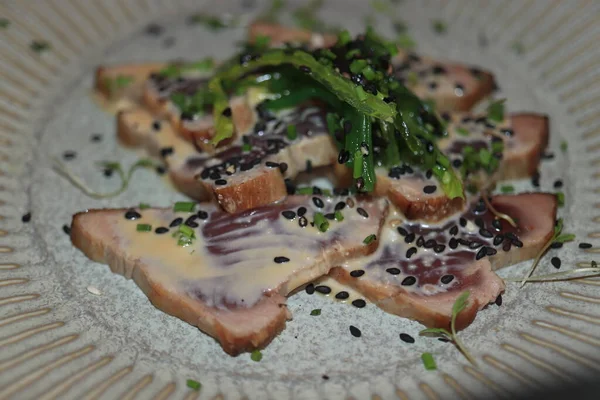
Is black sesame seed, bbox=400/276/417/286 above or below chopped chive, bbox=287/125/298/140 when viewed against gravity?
below

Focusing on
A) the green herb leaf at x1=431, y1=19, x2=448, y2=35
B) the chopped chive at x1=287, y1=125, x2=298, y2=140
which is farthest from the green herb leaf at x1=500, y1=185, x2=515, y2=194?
the green herb leaf at x1=431, y1=19, x2=448, y2=35

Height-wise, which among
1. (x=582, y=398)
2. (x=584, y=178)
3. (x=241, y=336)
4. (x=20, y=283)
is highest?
(x=584, y=178)

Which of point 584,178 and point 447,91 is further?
point 447,91

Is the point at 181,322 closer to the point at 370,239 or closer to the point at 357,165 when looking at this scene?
the point at 370,239

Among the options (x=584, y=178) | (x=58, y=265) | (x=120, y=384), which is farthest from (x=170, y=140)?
(x=584, y=178)

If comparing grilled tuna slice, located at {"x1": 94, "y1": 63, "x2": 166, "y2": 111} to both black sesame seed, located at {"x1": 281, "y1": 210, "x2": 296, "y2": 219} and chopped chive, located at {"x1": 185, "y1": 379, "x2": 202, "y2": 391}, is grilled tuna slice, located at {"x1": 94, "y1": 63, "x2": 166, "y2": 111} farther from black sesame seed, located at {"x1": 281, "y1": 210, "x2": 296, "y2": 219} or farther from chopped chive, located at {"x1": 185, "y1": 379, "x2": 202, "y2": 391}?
chopped chive, located at {"x1": 185, "y1": 379, "x2": 202, "y2": 391}

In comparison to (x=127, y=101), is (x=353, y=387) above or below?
below

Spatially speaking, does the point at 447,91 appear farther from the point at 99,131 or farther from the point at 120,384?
the point at 120,384
